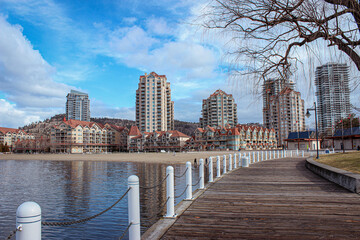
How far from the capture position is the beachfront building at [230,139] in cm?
9575

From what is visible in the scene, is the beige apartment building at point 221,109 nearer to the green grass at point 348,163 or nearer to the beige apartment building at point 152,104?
the beige apartment building at point 152,104

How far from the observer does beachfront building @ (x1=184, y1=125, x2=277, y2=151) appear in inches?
3770

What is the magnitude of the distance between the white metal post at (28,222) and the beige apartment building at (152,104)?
127810 millimetres

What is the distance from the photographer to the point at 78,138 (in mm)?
114562

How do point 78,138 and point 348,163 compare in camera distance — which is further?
point 78,138

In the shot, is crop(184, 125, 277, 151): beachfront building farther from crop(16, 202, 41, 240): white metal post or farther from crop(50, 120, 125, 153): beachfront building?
crop(16, 202, 41, 240): white metal post

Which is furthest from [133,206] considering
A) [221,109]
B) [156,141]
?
[221,109]

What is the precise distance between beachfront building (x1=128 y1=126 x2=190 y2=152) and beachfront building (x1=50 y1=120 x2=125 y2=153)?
13650mm

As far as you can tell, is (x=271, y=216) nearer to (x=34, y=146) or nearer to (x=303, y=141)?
(x=303, y=141)

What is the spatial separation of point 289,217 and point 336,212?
3.64ft

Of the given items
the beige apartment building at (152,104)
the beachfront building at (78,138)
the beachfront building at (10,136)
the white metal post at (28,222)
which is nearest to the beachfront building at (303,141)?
the beige apartment building at (152,104)

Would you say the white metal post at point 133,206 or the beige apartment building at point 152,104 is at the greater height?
the beige apartment building at point 152,104

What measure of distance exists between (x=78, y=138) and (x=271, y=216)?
118m

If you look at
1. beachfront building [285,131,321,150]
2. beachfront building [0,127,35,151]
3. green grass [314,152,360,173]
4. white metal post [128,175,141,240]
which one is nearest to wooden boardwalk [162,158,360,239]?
white metal post [128,175,141,240]
